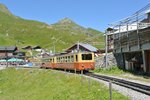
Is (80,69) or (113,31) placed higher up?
(113,31)

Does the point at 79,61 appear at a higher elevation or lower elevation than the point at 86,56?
lower

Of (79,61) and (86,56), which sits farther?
(86,56)

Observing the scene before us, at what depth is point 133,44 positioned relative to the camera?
4184cm

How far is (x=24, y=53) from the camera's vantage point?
152 meters

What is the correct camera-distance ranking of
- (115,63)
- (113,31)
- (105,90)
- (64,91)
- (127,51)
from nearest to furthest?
(105,90) → (64,91) → (127,51) → (115,63) → (113,31)

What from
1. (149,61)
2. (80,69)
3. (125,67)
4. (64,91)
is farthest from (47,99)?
(125,67)

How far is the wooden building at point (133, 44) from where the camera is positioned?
129ft

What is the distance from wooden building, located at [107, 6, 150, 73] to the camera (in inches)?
1553

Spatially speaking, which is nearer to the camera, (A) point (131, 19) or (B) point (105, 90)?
(B) point (105, 90)

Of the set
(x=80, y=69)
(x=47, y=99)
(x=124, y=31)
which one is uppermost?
(x=124, y=31)

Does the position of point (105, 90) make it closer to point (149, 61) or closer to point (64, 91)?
point (64, 91)

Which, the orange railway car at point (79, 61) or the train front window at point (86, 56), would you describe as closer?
the orange railway car at point (79, 61)

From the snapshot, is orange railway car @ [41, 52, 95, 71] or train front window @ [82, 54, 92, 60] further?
train front window @ [82, 54, 92, 60]

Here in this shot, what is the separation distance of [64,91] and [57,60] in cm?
2587
